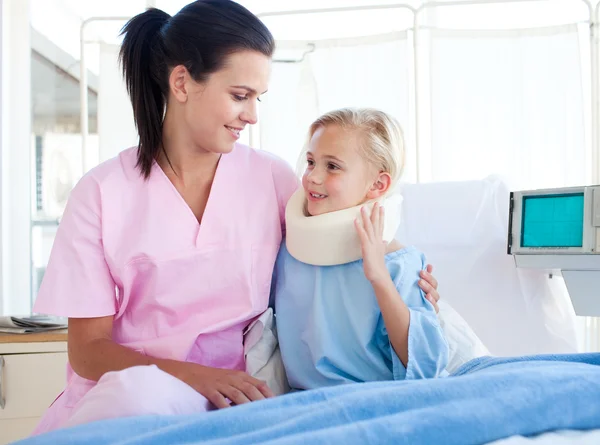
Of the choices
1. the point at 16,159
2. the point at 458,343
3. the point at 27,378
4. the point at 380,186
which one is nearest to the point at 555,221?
the point at 458,343

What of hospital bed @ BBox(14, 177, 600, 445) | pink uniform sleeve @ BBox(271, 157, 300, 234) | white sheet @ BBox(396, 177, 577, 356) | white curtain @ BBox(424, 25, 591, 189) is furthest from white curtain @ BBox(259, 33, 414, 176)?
hospital bed @ BBox(14, 177, 600, 445)

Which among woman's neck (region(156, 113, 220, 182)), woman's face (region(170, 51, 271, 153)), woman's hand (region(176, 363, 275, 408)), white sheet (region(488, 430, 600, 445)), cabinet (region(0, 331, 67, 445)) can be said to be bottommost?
cabinet (region(0, 331, 67, 445))

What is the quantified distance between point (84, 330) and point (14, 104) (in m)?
2.12

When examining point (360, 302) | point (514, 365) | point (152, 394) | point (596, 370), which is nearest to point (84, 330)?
point (152, 394)

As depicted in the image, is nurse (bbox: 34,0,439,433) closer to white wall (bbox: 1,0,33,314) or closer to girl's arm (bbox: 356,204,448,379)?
girl's arm (bbox: 356,204,448,379)

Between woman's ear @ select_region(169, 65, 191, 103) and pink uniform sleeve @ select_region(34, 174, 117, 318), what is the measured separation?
27cm

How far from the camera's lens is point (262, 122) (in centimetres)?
294

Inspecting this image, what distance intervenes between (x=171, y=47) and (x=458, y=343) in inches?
36.5

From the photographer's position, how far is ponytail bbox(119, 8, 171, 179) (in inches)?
66.2

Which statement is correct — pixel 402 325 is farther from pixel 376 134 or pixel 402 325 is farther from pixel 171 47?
pixel 171 47

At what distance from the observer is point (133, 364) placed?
4.91 feet

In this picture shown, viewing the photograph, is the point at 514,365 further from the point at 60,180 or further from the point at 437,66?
the point at 60,180

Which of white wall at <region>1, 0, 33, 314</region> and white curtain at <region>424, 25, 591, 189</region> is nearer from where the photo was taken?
white curtain at <region>424, 25, 591, 189</region>

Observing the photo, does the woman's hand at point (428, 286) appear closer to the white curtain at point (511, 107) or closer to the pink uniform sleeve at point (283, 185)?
the pink uniform sleeve at point (283, 185)
